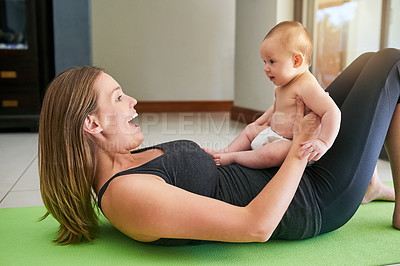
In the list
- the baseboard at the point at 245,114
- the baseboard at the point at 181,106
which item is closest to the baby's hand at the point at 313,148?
the baseboard at the point at 245,114

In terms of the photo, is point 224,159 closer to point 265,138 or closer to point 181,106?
point 265,138

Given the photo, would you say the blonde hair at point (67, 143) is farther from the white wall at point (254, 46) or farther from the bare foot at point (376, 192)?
the white wall at point (254, 46)

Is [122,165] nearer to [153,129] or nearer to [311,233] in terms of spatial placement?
[311,233]

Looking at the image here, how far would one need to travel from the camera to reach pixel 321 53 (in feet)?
12.0

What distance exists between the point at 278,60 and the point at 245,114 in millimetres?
3316

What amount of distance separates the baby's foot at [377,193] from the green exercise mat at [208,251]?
0.29 meters

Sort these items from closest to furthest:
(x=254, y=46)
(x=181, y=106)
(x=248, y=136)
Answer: (x=248, y=136)
(x=254, y=46)
(x=181, y=106)

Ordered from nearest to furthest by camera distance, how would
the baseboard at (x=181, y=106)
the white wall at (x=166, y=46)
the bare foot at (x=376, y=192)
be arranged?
the bare foot at (x=376, y=192) < the white wall at (x=166, y=46) < the baseboard at (x=181, y=106)

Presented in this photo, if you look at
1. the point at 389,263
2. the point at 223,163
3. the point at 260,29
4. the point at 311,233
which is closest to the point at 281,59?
the point at 223,163

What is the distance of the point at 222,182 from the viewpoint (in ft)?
3.83

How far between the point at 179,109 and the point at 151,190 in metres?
5.05

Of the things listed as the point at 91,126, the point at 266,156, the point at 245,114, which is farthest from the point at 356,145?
the point at 245,114

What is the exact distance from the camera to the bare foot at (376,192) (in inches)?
64.6

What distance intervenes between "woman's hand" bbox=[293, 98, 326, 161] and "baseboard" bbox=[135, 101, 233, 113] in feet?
15.5
